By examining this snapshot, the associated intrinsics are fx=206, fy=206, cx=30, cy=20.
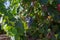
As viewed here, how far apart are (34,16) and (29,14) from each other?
4cm

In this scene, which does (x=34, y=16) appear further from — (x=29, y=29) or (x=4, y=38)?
(x=4, y=38)

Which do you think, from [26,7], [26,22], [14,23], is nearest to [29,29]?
[26,22]

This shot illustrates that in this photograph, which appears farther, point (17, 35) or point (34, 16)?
point (34, 16)

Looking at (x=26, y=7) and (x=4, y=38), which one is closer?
(x=26, y=7)

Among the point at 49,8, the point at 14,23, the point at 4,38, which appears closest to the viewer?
the point at 14,23

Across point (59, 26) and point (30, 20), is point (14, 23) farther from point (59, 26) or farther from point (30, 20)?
point (59, 26)

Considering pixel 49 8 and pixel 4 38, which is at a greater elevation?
pixel 49 8

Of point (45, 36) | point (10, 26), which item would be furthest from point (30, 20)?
point (10, 26)

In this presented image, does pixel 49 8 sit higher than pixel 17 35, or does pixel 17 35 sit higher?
pixel 49 8

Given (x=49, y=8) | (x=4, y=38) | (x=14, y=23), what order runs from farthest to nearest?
(x=4, y=38), (x=49, y=8), (x=14, y=23)

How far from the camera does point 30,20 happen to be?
1.48 meters

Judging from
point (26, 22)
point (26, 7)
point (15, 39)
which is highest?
point (26, 7)

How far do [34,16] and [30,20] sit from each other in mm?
49

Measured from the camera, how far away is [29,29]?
1.48 metres
